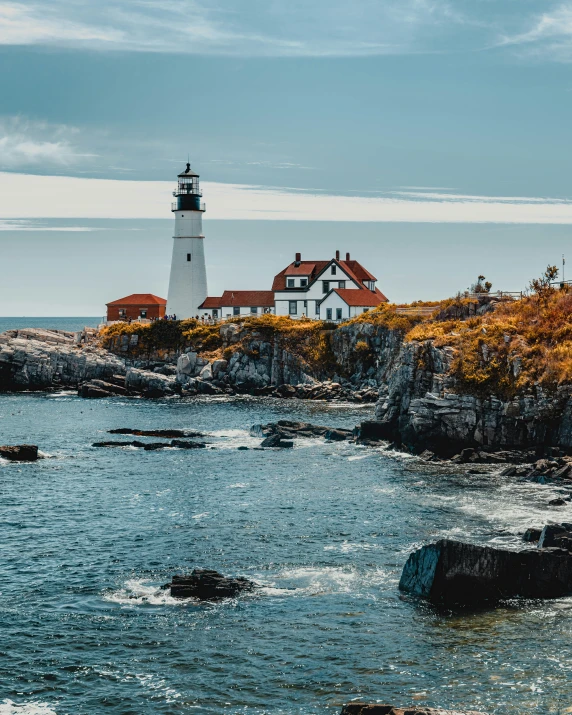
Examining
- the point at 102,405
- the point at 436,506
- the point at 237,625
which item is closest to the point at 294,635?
the point at 237,625

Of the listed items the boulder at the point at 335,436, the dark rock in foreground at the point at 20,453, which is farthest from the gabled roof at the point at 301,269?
the dark rock in foreground at the point at 20,453

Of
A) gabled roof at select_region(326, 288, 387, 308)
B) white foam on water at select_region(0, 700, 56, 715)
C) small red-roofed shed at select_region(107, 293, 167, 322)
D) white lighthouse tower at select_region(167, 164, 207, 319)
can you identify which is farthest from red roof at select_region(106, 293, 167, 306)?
white foam on water at select_region(0, 700, 56, 715)

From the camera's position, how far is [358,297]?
137750 millimetres

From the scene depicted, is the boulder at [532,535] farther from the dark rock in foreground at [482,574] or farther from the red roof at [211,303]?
the red roof at [211,303]

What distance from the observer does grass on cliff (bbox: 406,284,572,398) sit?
224ft

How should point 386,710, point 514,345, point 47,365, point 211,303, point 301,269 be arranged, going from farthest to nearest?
1. point 211,303
2. point 301,269
3. point 47,365
4. point 514,345
5. point 386,710

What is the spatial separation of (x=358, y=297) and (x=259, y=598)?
10387 centimetres

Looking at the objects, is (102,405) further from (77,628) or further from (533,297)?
(77,628)

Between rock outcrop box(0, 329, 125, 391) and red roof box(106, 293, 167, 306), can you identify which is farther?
red roof box(106, 293, 167, 306)

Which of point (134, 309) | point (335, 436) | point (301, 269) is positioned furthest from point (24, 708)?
point (134, 309)

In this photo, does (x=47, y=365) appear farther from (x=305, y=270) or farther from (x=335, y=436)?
(x=335, y=436)

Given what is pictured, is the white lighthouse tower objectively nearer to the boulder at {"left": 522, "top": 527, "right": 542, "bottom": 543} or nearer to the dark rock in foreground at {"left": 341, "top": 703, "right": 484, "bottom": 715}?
the boulder at {"left": 522, "top": 527, "right": 542, "bottom": 543}

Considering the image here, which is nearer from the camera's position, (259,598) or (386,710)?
(386,710)

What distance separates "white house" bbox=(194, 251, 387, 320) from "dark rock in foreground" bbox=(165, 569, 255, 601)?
3927 inches
